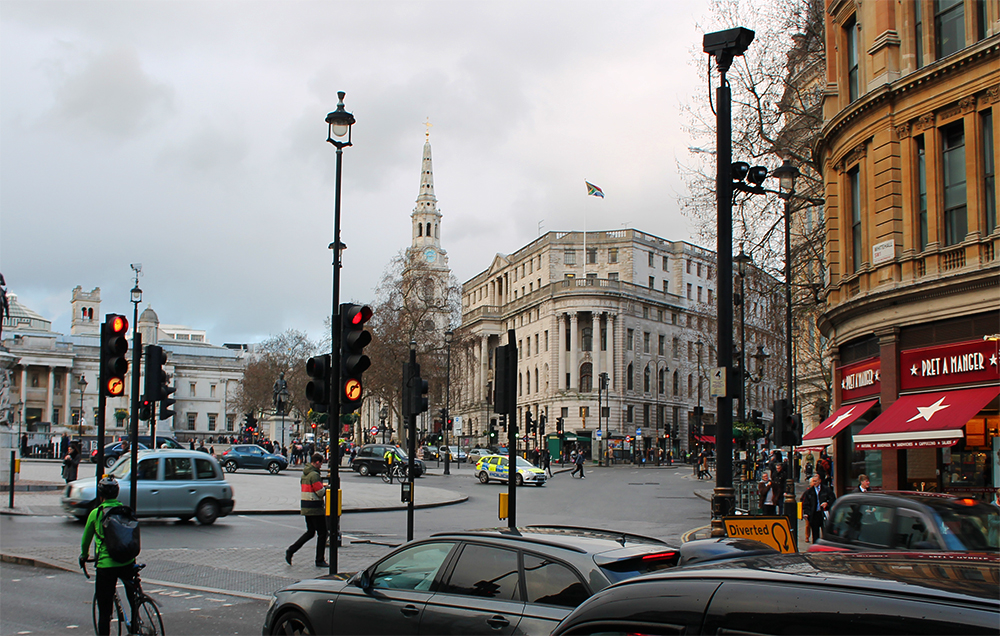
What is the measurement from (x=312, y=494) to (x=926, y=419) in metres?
12.5

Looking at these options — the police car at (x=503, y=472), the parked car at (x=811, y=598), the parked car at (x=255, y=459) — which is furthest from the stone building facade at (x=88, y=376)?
the parked car at (x=811, y=598)

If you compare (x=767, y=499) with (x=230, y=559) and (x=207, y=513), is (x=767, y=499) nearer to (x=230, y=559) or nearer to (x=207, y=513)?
(x=230, y=559)

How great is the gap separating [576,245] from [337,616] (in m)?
94.2

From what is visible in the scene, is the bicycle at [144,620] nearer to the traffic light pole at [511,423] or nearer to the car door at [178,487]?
the traffic light pole at [511,423]

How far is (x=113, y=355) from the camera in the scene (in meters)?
14.4

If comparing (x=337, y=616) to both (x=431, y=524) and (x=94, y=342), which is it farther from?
(x=94, y=342)

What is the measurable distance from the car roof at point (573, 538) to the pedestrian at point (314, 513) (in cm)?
771

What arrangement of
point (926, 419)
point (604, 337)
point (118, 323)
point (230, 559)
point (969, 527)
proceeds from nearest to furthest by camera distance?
1. point (969, 527)
2. point (118, 323)
3. point (230, 559)
4. point (926, 419)
5. point (604, 337)

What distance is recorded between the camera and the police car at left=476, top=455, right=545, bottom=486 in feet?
141

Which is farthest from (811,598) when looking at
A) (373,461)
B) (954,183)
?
(373,461)

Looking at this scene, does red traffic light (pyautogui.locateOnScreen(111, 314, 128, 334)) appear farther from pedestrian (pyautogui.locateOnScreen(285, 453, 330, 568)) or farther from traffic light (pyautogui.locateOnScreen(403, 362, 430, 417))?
traffic light (pyautogui.locateOnScreen(403, 362, 430, 417))

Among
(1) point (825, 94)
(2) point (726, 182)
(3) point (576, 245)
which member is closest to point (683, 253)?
(3) point (576, 245)

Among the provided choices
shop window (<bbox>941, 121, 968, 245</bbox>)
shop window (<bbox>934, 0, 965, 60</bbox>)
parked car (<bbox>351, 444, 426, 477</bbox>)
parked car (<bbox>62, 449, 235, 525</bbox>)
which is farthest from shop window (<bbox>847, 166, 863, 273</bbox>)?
parked car (<bbox>351, 444, 426, 477</bbox>)

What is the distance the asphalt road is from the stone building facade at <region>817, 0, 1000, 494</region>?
19.0 ft
